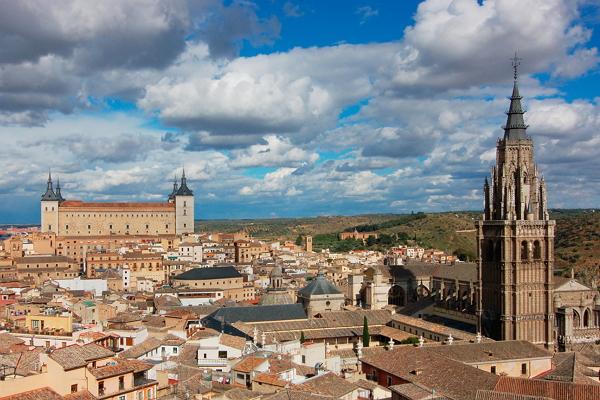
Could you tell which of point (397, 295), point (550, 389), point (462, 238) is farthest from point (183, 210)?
point (550, 389)

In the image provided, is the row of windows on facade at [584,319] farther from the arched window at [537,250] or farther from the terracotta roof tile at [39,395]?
the terracotta roof tile at [39,395]

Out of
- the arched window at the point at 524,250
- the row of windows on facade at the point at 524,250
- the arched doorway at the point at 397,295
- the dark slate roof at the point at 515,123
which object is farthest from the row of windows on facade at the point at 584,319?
the arched doorway at the point at 397,295

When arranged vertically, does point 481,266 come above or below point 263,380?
above

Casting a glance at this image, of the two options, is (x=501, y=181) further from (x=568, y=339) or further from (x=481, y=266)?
(x=568, y=339)

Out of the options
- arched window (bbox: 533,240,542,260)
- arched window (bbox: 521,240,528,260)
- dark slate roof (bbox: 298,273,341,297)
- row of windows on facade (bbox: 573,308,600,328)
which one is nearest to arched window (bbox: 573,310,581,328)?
row of windows on facade (bbox: 573,308,600,328)

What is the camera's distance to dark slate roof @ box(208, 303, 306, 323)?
4819 cm

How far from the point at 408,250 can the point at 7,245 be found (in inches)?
2424

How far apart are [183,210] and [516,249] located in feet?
321

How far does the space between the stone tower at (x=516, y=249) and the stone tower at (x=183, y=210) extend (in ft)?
309

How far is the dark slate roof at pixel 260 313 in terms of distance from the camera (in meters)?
48.2

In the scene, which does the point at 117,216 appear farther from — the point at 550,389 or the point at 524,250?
the point at 550,389

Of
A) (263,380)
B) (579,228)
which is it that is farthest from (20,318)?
(579,228)

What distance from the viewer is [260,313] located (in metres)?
49.3

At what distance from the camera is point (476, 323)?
1898 inches
